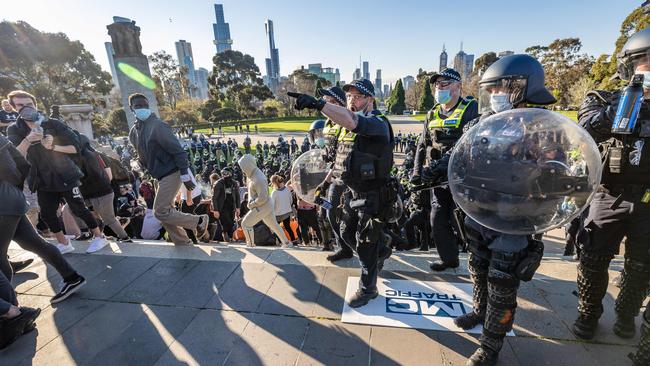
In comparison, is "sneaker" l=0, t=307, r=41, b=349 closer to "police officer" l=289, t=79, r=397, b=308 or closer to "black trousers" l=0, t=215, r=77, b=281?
"black trousers" l=0, t=215, r=77, b=281

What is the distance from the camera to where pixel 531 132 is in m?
1.61

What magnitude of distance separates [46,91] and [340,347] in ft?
149

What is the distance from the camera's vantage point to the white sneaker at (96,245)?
4160 millimetres

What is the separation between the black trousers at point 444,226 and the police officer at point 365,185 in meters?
0.68

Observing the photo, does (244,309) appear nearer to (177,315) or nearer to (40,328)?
(177,315)

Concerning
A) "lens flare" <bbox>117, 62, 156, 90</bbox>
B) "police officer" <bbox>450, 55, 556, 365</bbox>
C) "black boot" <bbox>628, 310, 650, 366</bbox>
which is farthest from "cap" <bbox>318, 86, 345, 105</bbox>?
"lens flare" <bbox>117, 62, 156, 90</bbox>

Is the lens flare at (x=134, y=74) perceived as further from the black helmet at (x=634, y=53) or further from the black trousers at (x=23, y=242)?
the black helmet at (x=634, y=53)

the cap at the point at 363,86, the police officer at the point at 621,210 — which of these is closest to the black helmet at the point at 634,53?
the police officer at the point at 621,210

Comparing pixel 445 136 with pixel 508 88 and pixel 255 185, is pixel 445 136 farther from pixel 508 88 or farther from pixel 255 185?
pixel 255 185

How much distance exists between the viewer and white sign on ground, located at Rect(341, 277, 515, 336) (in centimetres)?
254

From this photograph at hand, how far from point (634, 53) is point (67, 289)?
17.4ft

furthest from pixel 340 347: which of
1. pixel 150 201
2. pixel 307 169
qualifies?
pixel 150 201

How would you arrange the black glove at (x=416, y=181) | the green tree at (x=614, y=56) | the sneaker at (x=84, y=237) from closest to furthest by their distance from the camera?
the black glove at (x=416, y=181) < the sneaker at (x=84, y=237) < the green tree at (x=614, y=56)

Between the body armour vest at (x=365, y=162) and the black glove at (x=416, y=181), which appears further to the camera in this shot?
the black glove at (x=416, y=181)
